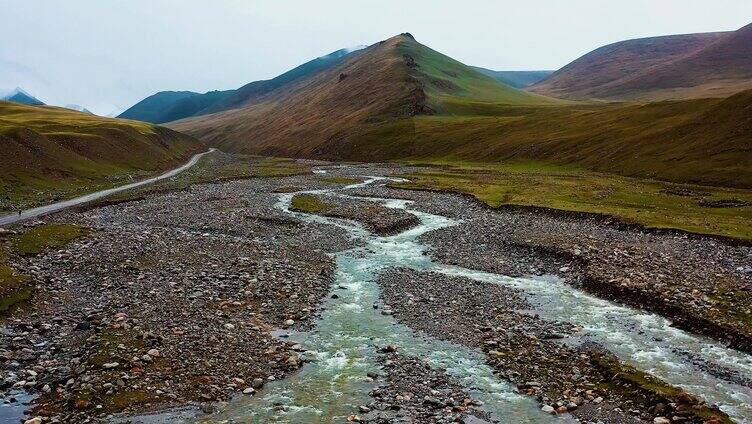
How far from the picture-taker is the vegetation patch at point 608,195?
4662cm

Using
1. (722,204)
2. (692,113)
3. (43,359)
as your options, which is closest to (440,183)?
(722,204)

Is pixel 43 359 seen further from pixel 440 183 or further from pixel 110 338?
pixel 440 183

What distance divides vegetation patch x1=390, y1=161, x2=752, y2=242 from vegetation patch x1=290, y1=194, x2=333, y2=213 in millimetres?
19264

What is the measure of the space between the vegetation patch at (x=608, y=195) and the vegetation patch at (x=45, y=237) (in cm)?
4207

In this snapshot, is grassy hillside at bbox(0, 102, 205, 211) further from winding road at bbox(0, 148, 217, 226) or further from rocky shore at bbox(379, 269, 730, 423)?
rocky shore at bbox(379, 269, 730, 423)

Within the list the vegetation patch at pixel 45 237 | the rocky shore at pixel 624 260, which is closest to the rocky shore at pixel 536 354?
the rocky shore at pixel 624 260

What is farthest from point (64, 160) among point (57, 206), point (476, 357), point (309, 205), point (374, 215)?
point (476, 357)

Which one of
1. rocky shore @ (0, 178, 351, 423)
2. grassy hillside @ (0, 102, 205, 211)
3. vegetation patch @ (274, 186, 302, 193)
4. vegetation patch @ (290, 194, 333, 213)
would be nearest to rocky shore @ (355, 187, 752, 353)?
rocky shore @ (0, 178, 351, 423)

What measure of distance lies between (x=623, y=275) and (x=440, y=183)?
5481cm

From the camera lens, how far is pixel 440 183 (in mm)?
85125

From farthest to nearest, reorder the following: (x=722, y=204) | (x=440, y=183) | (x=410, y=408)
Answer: (x=440, y=183) < (x=722, y=204) < (x=410, y=408)

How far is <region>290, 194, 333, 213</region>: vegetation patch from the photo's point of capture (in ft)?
194

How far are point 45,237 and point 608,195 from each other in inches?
2311

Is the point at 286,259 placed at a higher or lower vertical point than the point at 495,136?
lower
